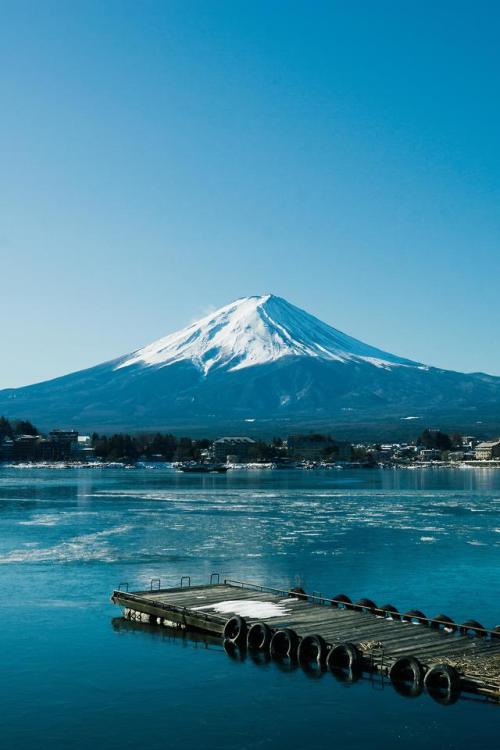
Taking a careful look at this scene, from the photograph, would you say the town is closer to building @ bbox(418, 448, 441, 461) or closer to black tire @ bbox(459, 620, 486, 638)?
building @ bbox(418, 448, 441, 461)

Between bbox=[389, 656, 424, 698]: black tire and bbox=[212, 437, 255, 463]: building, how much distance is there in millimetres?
147064

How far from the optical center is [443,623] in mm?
18828

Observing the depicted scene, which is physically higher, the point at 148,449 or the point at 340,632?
the point at 148,449

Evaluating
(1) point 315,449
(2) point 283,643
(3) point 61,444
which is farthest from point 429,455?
(2) point 283,643

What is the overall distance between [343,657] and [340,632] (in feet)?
4.88

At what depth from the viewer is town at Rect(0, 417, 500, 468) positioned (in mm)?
162000

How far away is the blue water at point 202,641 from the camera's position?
47.4 ft

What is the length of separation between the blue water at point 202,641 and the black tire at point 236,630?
48 cm

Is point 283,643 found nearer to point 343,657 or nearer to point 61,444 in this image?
point 343,657

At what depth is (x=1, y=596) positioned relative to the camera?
79.3 feet

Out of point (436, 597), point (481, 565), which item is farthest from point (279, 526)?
point (436, 597)

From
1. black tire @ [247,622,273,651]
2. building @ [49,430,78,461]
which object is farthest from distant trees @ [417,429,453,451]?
black tire @ [247,622,273,651]

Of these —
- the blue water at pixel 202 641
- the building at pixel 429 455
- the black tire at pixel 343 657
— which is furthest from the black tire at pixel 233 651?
the building at pixel 429 455

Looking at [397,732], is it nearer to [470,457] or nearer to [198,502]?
[198,502]
